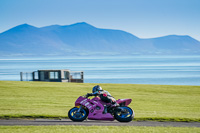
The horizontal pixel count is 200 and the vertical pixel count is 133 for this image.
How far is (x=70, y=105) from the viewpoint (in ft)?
66.3

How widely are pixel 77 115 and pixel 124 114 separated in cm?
185

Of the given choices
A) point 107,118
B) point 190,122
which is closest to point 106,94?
point 107,118

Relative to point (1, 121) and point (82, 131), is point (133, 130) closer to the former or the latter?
point (82, 131)

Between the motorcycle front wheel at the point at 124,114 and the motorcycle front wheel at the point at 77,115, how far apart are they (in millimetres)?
1224

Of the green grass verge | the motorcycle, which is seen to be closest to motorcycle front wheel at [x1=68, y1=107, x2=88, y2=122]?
the motorcycle

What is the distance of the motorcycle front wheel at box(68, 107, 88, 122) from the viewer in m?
13.5

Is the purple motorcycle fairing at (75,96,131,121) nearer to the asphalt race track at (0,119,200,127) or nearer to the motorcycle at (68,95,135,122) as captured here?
the motorcycle at (68,95,135,122)

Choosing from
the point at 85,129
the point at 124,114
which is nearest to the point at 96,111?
the point at 124,114

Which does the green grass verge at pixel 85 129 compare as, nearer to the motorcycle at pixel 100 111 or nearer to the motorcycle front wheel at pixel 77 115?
the motorcycle at pixel 100 111

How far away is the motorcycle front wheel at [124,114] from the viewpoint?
13.2 meters

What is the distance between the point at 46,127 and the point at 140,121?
4.38 meters

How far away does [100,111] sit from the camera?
43.1ft

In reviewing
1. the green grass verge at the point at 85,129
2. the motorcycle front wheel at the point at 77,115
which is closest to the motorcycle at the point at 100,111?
the motorcycle front wheel at the point at 77,115

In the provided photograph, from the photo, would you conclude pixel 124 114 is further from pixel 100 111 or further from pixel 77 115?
pixel 77 115
